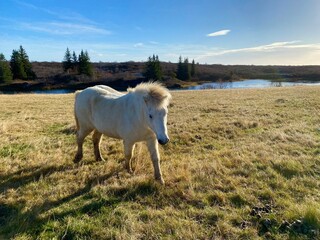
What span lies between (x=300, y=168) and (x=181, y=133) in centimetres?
Result: 406

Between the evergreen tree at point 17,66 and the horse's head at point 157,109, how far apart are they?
249ft

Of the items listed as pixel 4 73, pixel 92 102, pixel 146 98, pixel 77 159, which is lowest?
pixel 4 73

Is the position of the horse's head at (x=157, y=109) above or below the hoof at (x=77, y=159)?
above

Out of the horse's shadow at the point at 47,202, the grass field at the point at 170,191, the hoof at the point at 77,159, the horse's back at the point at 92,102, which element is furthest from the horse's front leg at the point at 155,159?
the hoof at the point at 77,159

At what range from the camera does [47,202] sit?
14.1 feet

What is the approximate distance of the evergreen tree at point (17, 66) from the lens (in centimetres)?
6756

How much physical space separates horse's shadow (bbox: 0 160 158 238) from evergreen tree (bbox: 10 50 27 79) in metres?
74.2

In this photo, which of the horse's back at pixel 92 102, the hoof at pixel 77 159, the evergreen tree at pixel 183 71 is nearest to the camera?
the horse's back at pixel 92 102

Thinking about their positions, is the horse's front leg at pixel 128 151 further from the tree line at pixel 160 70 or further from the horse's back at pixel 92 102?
the tree line at pixel 160 70

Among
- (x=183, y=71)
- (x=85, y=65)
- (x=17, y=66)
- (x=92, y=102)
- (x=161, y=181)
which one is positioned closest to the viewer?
(x=161, y=181)

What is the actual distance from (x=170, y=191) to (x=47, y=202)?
7.11 ft

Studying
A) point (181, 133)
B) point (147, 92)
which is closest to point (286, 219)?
point (147, 92)

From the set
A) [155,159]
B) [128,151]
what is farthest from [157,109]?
[128,151]

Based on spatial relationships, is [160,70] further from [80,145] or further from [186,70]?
[80,145]
